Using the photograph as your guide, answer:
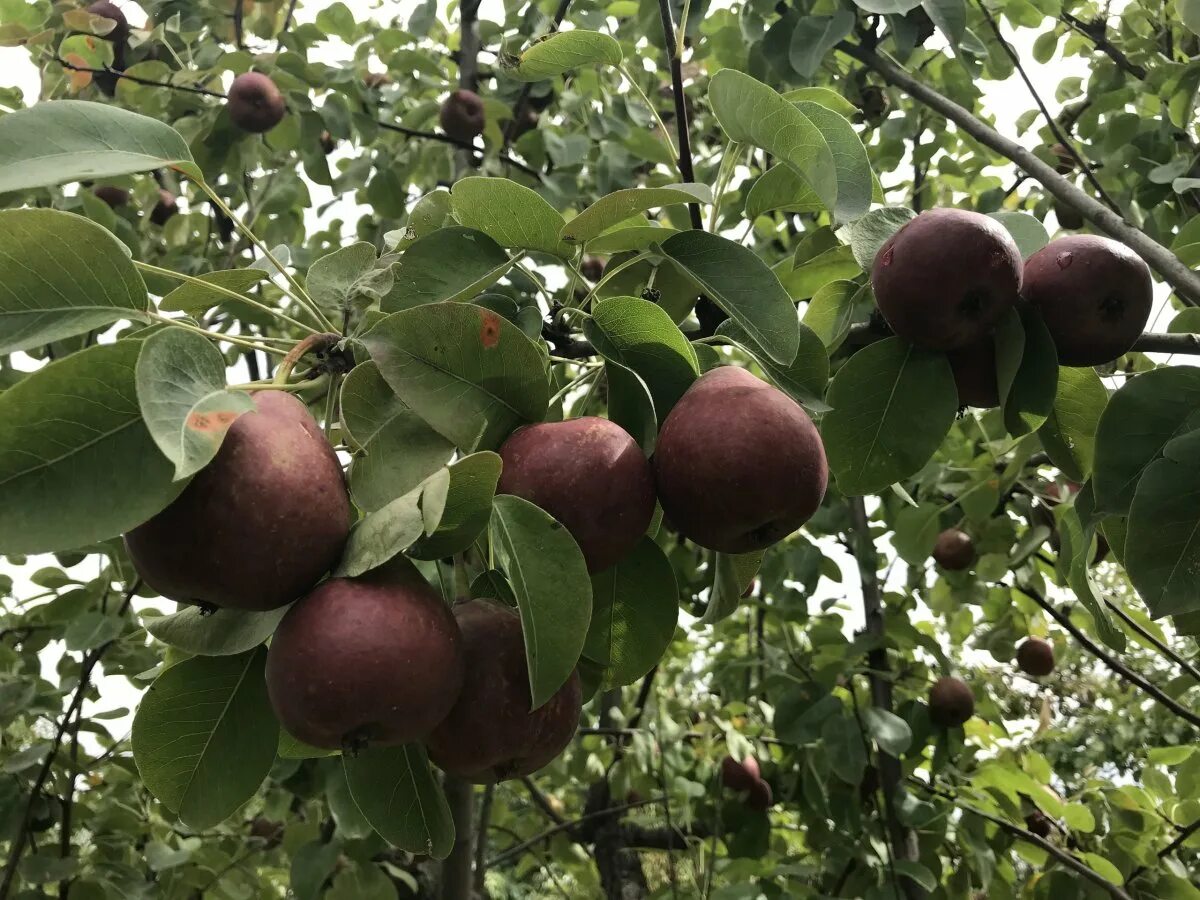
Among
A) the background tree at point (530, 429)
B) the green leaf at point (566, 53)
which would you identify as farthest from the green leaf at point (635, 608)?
the green leaf at point (566, 53)

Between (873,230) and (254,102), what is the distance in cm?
222

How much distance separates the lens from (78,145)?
94cm

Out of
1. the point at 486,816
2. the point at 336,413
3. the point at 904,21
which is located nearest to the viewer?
the point at 336,413

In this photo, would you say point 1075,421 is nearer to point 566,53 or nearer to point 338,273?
point 566,53

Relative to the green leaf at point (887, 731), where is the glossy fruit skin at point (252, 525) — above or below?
above

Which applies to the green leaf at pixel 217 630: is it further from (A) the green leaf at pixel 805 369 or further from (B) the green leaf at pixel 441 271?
(A) the green leaf at pixel 805 369

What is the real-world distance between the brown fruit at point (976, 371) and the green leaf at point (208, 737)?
33.1 inches

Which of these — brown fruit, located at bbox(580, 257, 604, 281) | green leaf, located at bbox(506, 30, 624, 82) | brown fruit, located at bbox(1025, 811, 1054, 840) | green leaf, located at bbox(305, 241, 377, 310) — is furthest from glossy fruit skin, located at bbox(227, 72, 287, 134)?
brown fruit, located at bbox(1025, 811, 1054, 840)

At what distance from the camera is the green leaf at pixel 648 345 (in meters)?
1.01

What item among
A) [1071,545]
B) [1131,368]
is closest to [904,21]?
[1131,368]

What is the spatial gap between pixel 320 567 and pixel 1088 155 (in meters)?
2.85

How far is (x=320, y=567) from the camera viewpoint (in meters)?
0.86

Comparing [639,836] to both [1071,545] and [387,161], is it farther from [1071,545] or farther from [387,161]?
[1071,545]

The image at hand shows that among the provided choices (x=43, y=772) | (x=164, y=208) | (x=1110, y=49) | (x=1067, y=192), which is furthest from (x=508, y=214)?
(x=164, y=208)
